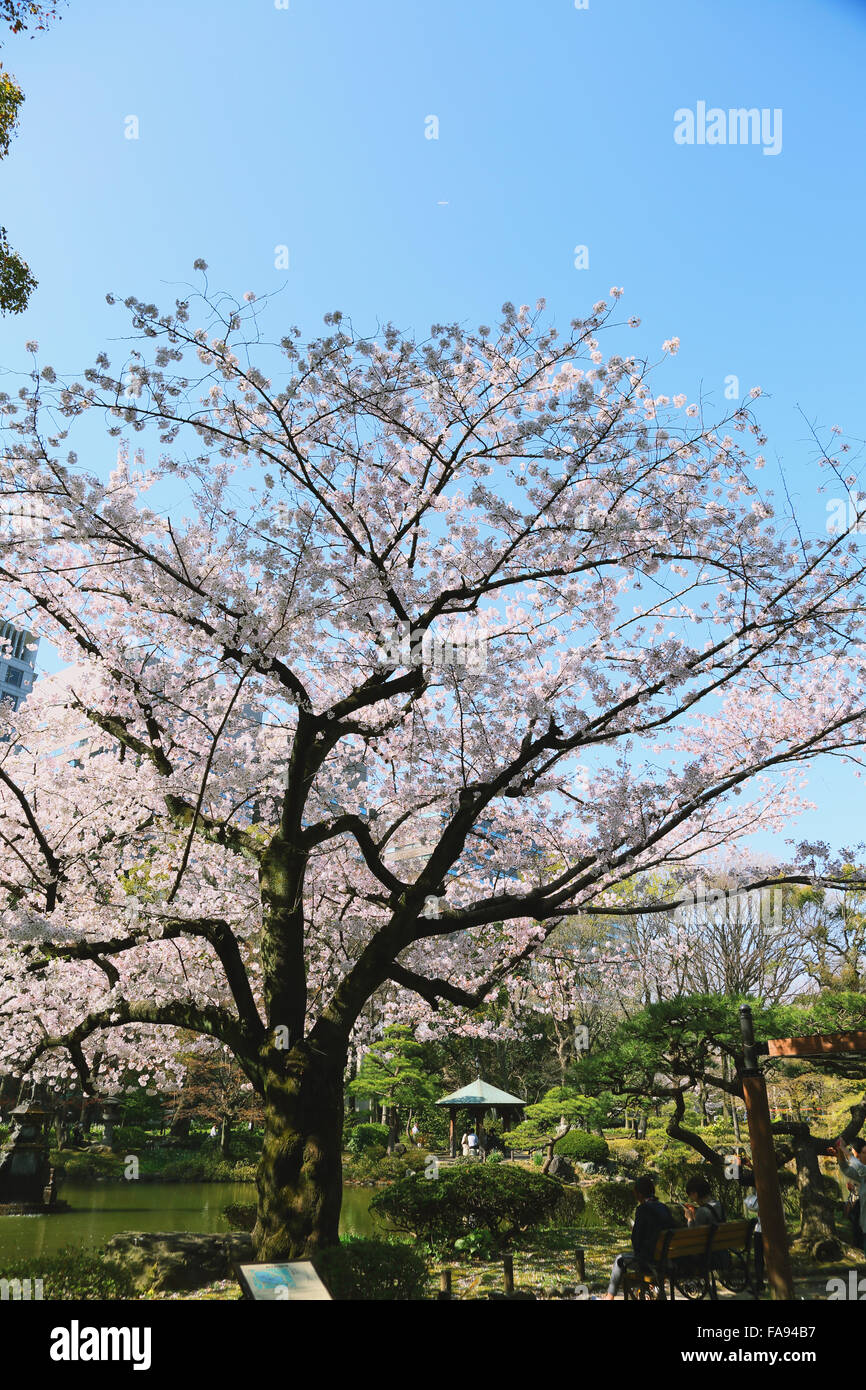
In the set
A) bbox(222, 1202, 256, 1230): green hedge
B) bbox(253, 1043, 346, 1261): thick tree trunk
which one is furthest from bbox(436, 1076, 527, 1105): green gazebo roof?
bbox(253, 1043, 346, 1261): thick tree trunk

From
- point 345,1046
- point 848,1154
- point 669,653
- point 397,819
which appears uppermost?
point 669,653

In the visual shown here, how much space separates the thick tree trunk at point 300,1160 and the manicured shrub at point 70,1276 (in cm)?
123

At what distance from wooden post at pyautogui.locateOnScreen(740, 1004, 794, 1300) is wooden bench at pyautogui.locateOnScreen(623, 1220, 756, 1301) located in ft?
1.58

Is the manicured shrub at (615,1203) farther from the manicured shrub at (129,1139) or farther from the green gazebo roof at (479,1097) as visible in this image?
the manicured shrub at (129,1139)

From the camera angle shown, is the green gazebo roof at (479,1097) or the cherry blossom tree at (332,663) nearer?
the cherry blossom tree at (332,663)

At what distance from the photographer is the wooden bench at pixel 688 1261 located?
659cm

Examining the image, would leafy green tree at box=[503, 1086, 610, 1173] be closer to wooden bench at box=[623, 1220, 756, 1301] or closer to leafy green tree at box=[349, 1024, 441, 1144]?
leafy green tree at box=[349, 1024, 441, 1144]

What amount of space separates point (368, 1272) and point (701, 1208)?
3.20 meters

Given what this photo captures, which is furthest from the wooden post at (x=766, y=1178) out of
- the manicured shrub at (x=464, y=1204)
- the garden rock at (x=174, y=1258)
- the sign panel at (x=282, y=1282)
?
the garden rock at (x=174, y=1258)

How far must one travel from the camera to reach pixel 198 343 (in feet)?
20.9

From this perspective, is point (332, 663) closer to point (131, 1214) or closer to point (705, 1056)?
point (705, 1056)

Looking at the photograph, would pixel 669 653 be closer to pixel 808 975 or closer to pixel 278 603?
pixel 278 603
